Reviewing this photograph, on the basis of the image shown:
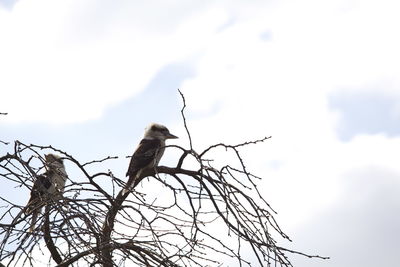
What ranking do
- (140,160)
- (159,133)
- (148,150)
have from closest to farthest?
(140,160) < (148,150) < (159,133)

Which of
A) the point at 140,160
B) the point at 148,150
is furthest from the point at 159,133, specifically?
the point at 140,160

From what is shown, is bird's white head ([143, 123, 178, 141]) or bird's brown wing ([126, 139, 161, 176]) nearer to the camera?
bird's brown wing ([126, 139, 161, 176])

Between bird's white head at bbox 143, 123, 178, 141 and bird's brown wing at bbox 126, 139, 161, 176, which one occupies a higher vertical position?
bird's white head at bbox 143, 123, 178, 141

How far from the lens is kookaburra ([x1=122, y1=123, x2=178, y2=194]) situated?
7312mm

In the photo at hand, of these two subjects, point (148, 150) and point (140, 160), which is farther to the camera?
point (148, 150)

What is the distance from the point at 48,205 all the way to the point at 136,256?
733mm

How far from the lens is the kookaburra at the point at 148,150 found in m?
7.31

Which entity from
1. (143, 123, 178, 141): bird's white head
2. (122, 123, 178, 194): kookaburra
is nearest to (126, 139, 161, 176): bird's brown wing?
(122, 123, 178, 194): kookaburra

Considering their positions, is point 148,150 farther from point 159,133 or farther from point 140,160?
point 159,133

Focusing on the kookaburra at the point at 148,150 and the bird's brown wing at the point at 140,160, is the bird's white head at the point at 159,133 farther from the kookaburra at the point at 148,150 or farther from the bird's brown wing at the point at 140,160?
the bird's brown wing at the point at 140,160

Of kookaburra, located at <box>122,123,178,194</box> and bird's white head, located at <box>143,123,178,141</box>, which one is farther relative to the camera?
bird's white head, located at <box>143,123,178,141</box>

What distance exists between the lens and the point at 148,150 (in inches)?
303

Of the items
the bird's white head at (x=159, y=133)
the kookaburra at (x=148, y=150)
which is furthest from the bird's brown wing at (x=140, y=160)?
the bird's white head at (x=159, y=133)

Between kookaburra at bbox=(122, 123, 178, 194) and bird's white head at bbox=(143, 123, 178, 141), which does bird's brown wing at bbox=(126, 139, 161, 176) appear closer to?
kookaburra at bbox=(122, 123, 178, 194)
